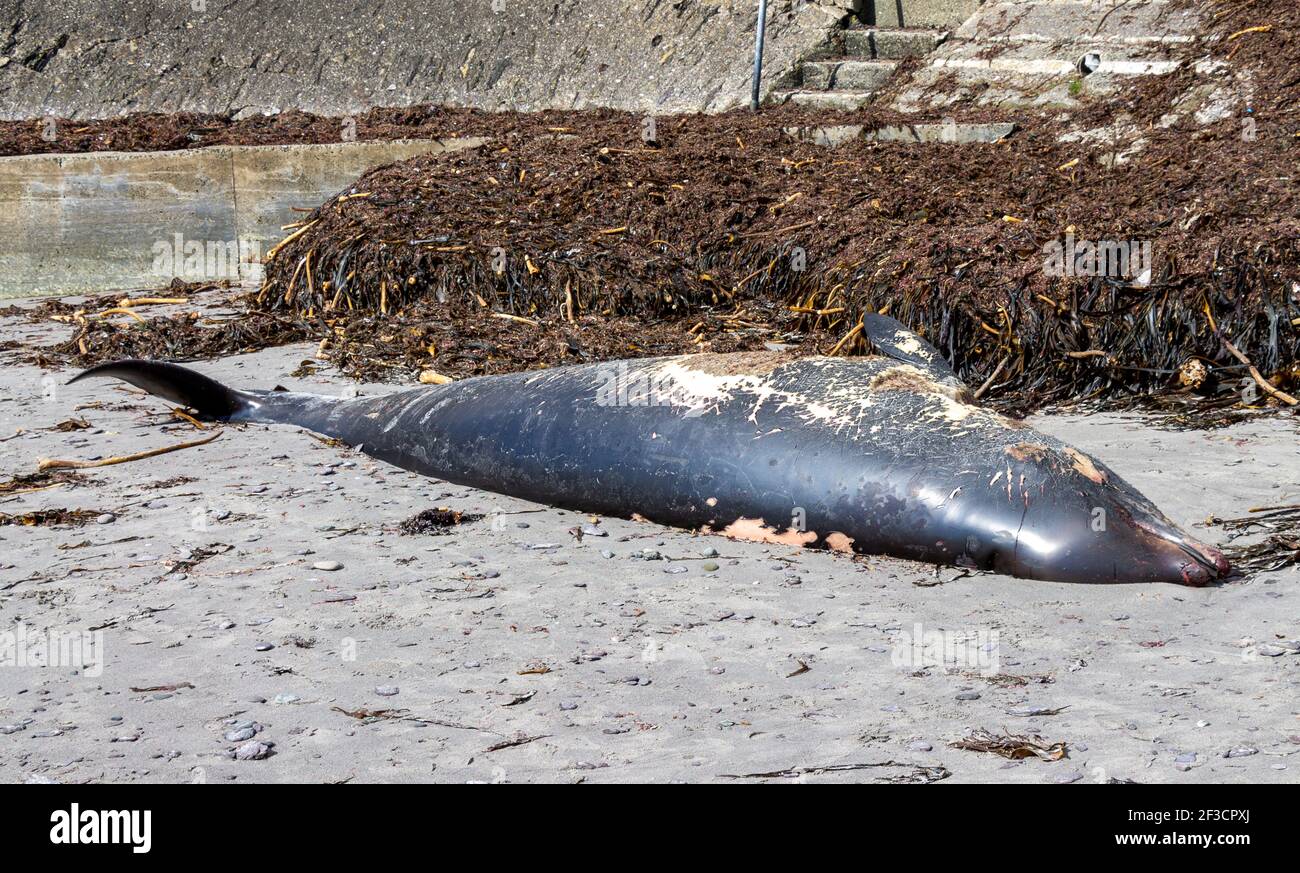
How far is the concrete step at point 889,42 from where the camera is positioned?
11406 mm

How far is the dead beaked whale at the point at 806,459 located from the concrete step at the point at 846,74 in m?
6.22

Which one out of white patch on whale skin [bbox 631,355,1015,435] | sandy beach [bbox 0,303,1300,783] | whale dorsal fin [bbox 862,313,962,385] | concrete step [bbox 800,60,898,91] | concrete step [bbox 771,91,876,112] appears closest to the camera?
sandy beach [bbox 0,303,1300,783]

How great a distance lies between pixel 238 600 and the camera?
13.4 ft

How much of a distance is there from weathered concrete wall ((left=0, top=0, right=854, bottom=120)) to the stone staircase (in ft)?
1.09

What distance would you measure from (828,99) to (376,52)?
15.7 feet

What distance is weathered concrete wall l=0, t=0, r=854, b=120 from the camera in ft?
40.3

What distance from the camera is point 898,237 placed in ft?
25.4

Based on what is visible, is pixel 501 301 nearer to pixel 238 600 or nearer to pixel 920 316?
pixel 920 316
